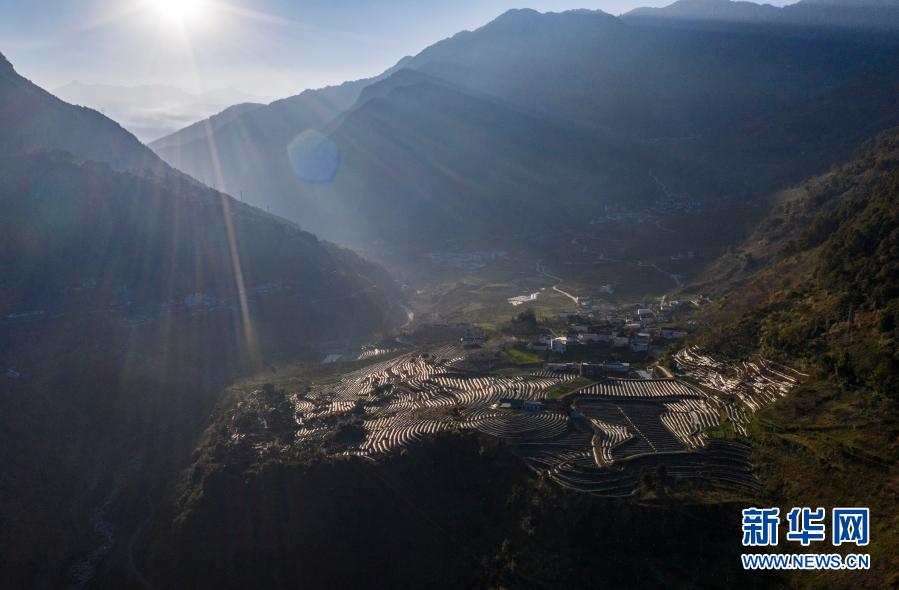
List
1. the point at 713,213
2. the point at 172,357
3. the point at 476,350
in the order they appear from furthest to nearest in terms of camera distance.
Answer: the point at 713,213 → the point at 172,357 → the point at 476,350

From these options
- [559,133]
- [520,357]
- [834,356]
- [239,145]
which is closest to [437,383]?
[520,357]

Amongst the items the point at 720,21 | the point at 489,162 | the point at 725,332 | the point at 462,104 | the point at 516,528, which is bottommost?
the point at 516,528

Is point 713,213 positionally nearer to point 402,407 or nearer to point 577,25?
point 402,407

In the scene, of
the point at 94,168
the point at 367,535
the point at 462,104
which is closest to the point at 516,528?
the point at 367,535

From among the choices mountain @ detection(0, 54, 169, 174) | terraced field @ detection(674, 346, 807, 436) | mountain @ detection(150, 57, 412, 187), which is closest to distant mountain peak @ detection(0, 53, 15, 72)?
mountain @ detection(0, 54, 169, 174)

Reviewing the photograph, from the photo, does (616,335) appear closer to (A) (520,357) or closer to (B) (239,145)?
(A) (520,357)

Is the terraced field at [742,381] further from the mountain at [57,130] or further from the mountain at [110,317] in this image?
the mountain at [57,130]
